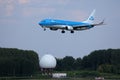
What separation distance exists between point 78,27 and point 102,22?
1236cm

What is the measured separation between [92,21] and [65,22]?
12698 mm

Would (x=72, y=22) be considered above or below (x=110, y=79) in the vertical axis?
above

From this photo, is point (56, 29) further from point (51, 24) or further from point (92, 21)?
point (92, 21)

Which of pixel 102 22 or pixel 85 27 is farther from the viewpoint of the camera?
pixel 85 27

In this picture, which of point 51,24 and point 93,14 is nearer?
point 51,24

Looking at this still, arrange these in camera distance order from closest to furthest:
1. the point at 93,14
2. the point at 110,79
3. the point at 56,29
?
1. the point at 56,29
2. the point at 110,79
3. the point at 93,14

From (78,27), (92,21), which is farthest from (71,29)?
(92,21)

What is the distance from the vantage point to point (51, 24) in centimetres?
15988

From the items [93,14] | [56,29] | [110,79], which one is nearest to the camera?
[56,29]

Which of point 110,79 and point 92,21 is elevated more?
point 92,21

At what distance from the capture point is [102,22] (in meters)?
153

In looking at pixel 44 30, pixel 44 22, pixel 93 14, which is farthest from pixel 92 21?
pixel 44 30

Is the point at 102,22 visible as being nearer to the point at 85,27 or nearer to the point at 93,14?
the point at 85,27

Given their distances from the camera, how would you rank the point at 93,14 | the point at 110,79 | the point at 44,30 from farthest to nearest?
the point at 93,14, the point at 110,79, the point at 44,30
